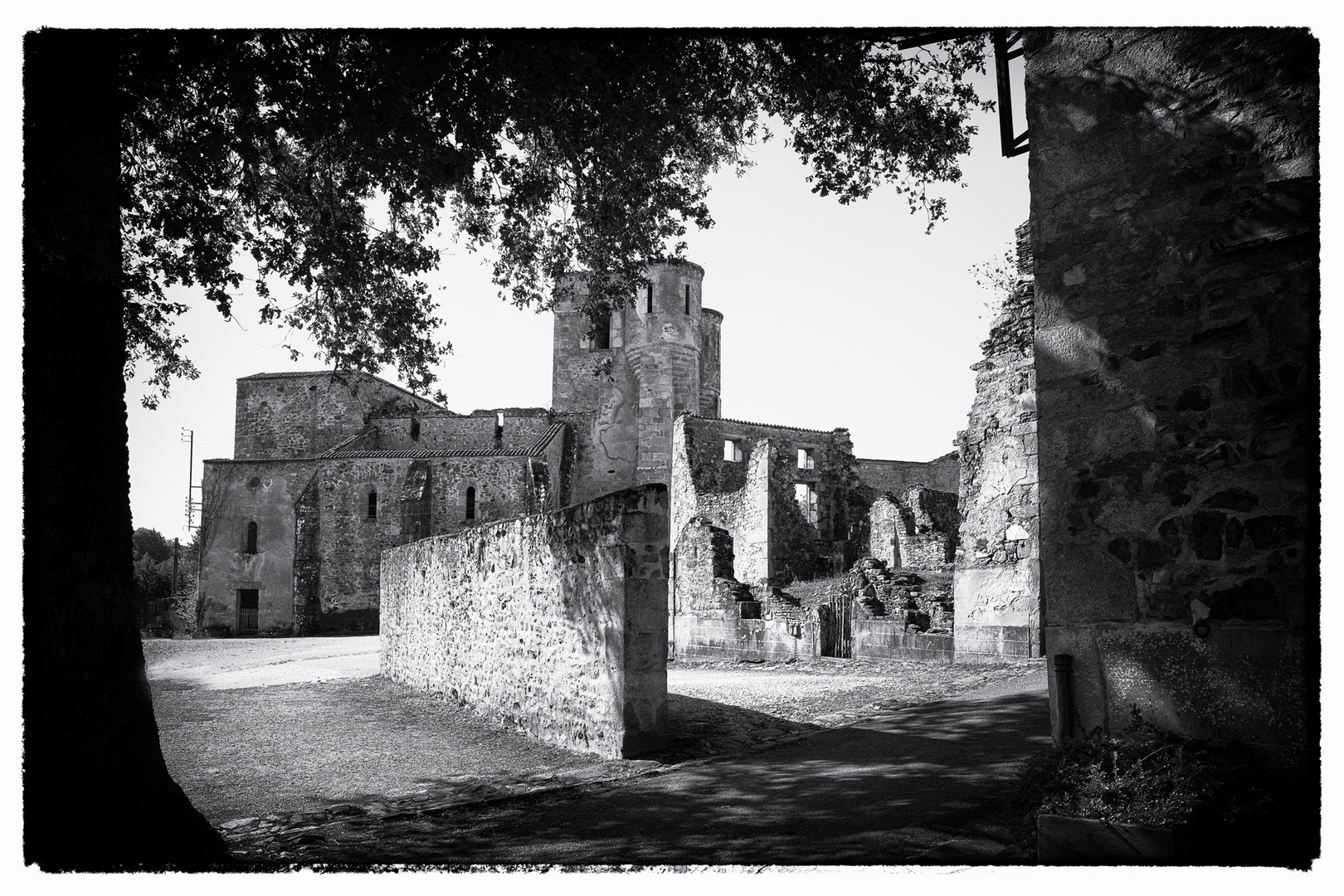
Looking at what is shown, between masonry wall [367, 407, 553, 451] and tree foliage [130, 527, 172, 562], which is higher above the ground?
masonry wall [367, 407, 553, 451]

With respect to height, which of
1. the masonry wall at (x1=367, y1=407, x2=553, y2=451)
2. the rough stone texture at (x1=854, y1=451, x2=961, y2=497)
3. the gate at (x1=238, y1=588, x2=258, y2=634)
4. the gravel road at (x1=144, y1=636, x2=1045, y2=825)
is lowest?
the gate at (x1=238, y1=588, x2=258, y2=634)

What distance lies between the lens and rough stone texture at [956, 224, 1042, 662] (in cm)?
1312

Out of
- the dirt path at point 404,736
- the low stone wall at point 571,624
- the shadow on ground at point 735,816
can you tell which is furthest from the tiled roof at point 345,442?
the shadow on ground at point 735,816

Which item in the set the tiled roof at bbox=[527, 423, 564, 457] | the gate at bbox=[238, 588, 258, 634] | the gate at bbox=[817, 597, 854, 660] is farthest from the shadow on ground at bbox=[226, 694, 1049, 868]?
the gate at bbox=[238, 588, 258, 634]

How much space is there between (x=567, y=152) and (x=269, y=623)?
30897 millimetres

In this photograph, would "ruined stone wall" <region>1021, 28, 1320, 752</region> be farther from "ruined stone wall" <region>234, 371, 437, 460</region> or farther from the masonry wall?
"ruined stone wall" <region>234, 371, 437, 460</region>

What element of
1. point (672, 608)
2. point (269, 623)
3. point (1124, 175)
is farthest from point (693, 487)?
point (1124, 175)

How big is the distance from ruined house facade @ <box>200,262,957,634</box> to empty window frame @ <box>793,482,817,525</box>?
80mm

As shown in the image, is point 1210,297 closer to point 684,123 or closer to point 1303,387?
point 1303,387

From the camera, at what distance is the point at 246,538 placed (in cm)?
3481

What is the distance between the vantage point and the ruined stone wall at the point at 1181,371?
3.67m

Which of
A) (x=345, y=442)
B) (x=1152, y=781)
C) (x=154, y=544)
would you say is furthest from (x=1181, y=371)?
(x=154, y=544)

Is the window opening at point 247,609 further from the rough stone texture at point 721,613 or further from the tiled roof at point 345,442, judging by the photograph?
the rough stone texture at point 721,613

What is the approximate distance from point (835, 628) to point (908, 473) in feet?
112
